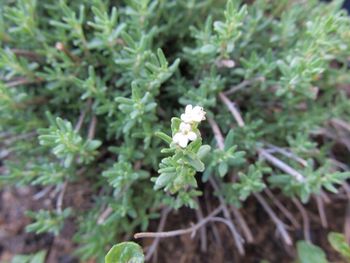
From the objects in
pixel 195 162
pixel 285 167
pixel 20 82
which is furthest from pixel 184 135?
pixel 20 82

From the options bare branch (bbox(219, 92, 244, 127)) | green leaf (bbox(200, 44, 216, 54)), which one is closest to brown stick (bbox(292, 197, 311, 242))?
bare branch (bbox(219, 92, 244, 127))

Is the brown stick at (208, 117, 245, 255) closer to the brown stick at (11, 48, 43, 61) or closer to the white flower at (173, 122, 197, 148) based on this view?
the white flower at (173, 122, 197, 148)

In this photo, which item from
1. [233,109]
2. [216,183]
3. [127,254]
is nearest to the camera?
[127,254]

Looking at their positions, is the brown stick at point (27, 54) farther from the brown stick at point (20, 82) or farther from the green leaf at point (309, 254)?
the green leaf at point (309, 254)

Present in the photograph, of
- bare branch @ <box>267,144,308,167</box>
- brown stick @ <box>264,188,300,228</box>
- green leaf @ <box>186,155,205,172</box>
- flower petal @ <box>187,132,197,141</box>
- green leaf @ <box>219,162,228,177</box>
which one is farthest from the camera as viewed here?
brown stick @ <box>264,188,300,228</box>

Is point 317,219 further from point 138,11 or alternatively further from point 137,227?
point 138,11

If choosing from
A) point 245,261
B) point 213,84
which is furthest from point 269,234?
point 213,84

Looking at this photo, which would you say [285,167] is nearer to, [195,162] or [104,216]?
[195,162]
